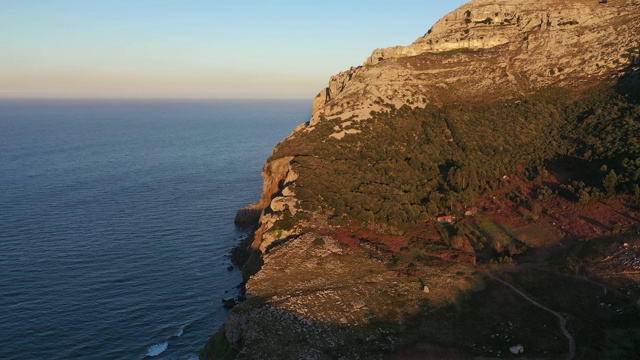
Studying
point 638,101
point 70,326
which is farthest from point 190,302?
point 638,101

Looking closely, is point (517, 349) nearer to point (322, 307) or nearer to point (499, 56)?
point (322, 307)

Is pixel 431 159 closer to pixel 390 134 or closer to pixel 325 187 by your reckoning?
pixel 390 134

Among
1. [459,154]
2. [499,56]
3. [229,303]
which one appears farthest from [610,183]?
[499,56]

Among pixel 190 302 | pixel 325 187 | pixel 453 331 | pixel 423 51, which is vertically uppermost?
pixel 423 51

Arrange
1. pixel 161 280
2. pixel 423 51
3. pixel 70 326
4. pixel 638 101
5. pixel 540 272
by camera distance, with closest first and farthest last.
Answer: pixel 540 272
pixel 70 326
pixel 161 280
pixel 638 101
pixel 423 51

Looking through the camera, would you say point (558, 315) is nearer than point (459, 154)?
Yes

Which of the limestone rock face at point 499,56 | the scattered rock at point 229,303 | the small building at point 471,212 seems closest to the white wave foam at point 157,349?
the scattered rock at point 229,303

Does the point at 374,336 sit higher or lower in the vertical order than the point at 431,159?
lower
